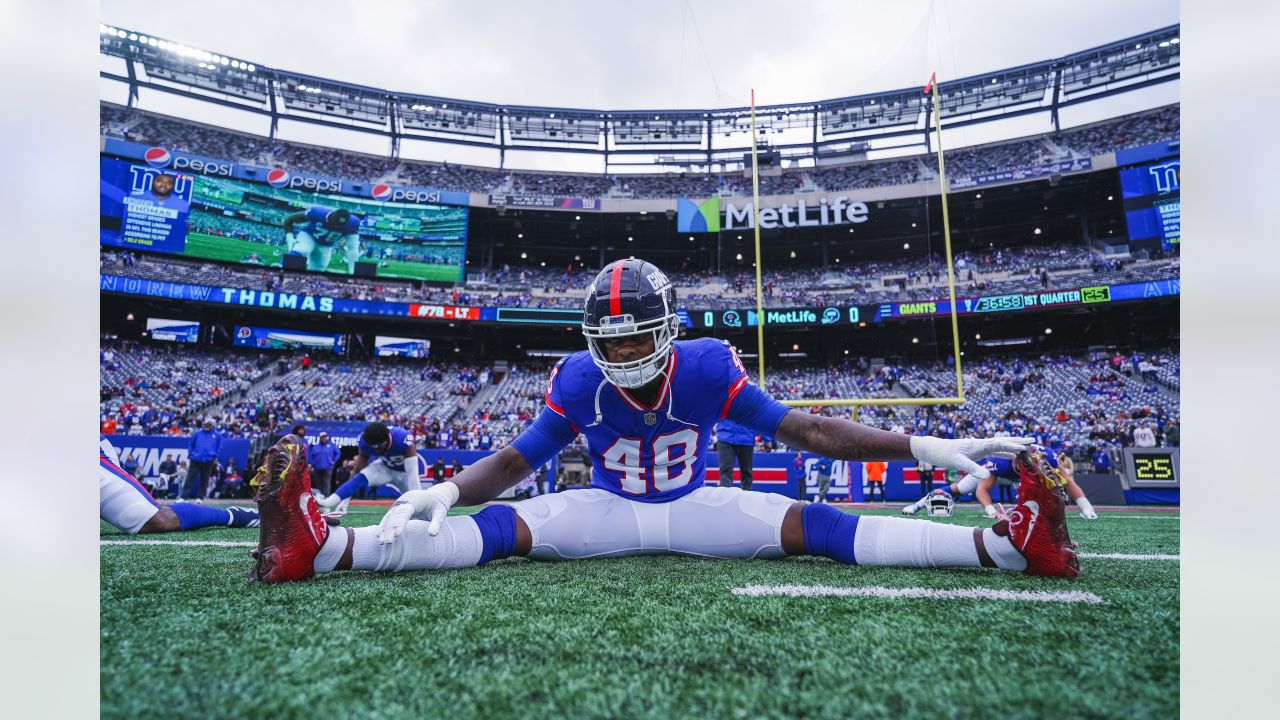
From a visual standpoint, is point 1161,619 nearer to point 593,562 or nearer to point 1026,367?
point 593,562

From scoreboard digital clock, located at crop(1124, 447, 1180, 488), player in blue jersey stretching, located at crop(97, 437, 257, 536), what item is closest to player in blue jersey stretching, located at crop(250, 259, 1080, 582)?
player in blue jersey stretching, located at crop(97, 437, 257, 536)

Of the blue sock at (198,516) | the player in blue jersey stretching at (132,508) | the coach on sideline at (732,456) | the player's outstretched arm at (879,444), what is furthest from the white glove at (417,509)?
the coach on sideline at (732,456)

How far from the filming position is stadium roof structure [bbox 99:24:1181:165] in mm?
24094

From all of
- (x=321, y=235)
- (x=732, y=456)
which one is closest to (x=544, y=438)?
(x=732, y=456)

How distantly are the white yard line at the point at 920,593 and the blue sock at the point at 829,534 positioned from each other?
430 mm

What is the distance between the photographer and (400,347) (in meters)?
24.8

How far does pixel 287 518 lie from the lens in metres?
2.14

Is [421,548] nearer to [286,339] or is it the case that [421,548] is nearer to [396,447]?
[396,447]

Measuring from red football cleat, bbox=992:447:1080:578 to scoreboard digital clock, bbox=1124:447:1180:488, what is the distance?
506 inches

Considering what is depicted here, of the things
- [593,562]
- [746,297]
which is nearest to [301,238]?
[746,297]

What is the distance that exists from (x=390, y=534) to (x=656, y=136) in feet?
94.2

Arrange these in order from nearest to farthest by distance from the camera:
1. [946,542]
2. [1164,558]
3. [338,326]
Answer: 1. [946,542]
2. [1164,558]
3. [338,326]

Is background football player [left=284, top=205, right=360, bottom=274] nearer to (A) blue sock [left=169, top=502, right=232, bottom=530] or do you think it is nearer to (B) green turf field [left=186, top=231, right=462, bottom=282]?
(B) green turf field [left=186, top=231, right=462, bottom=282]
